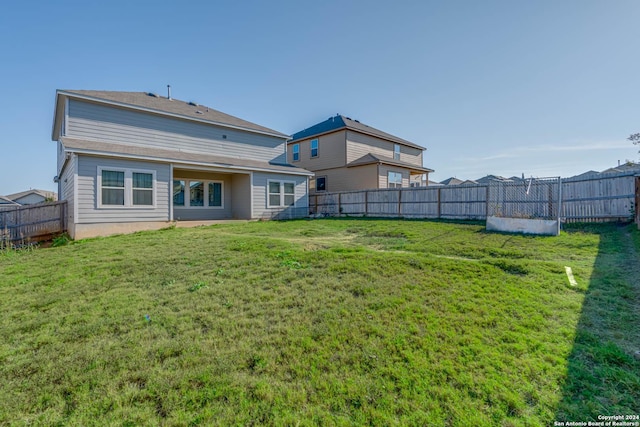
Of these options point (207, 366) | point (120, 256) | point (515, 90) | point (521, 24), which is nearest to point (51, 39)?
point (120, 256)

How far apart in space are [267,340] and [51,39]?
14.3 m

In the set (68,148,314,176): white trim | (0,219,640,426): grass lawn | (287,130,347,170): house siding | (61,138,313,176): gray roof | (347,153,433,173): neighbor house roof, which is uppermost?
(287,130,347,170): house siding

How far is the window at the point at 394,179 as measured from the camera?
20125 millimetres

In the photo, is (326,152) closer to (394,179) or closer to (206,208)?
(394,179)

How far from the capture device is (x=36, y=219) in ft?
35.8

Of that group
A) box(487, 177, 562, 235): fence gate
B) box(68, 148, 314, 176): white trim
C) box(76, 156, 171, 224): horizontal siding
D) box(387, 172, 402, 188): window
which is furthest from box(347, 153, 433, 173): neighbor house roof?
box(76, 156, 171, 224): horizontal siding

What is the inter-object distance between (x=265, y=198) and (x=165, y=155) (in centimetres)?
519

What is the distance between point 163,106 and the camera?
47.8 ft

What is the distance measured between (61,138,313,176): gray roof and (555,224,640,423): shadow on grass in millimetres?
13502

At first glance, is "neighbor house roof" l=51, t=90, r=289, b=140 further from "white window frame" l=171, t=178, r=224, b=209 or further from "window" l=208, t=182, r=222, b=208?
"window" l=208, t=182, r=222, b=208

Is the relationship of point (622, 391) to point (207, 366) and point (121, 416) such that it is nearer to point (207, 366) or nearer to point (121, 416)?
point (207, 366)

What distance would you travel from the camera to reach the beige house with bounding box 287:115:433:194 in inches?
773

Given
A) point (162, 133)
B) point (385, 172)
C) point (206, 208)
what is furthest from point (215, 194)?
point (385, 172)

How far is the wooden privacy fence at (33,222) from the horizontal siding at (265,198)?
7.95 meters
